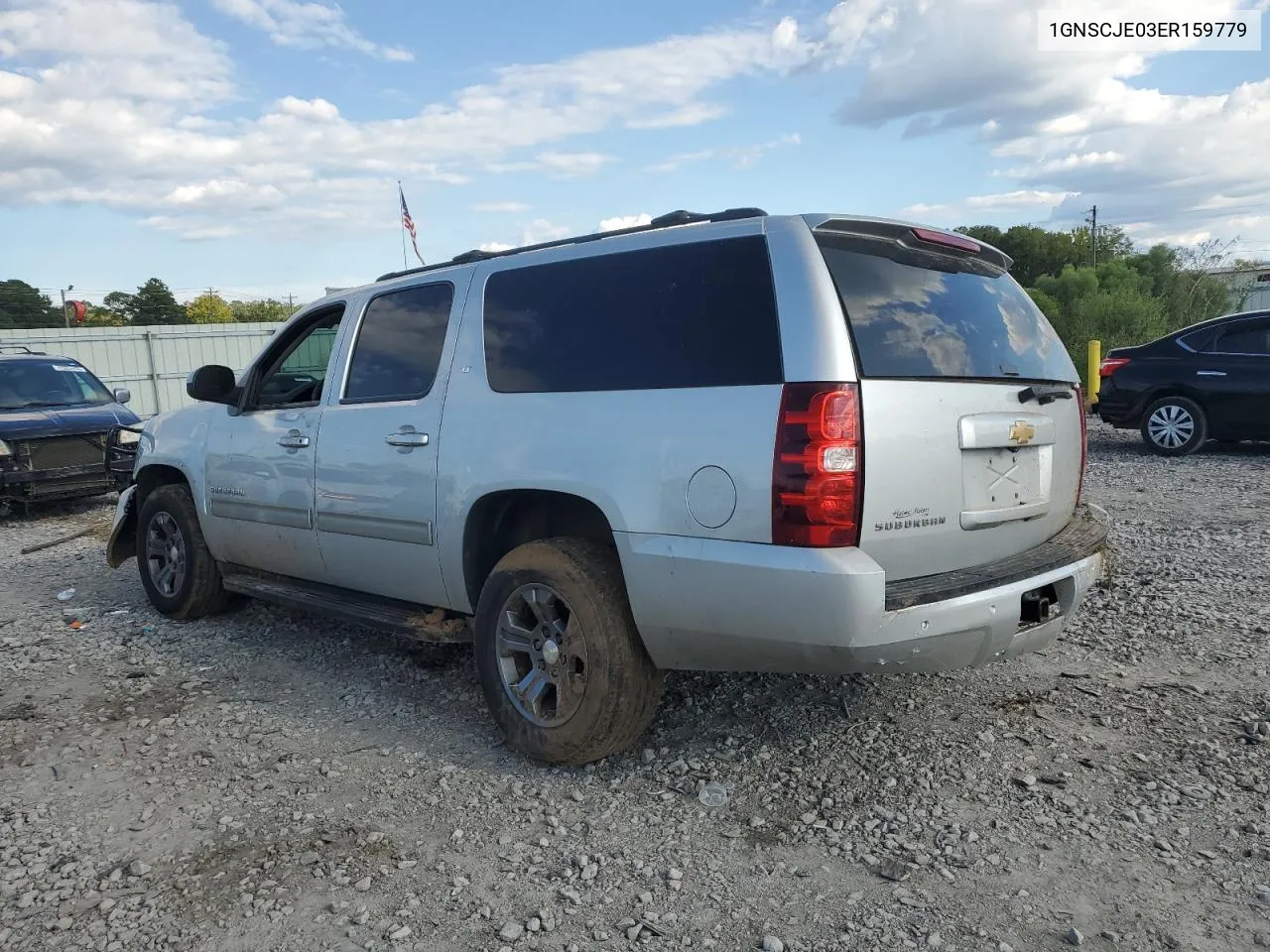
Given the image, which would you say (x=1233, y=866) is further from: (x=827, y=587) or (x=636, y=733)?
(x=636, y=733)

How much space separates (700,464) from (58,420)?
364 inches

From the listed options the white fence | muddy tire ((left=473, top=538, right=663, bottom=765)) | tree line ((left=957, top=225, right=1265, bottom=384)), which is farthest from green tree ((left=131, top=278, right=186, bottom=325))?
muddy tire ((left=473, top=538, right=663, bottom=765))

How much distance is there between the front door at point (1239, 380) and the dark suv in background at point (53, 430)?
36.7ft

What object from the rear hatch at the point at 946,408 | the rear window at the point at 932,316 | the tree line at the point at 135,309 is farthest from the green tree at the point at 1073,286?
the tree line at the point at 135,309

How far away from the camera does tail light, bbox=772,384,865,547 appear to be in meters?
2.96

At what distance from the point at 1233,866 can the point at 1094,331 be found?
2071 centimetres

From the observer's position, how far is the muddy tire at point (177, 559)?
18.6 ft

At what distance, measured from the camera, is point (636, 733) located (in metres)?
3.62

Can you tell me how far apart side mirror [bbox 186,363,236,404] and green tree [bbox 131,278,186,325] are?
5848cm

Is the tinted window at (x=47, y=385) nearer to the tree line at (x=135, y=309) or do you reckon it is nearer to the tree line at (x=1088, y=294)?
the tree line at (x=1088, y=294)

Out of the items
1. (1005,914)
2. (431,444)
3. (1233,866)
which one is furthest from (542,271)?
(1233,866)

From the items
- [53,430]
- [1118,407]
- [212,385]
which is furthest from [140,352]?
[1118,407]

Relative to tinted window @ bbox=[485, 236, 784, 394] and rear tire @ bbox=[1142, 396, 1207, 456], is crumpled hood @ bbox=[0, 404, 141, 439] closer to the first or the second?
tinted window @ bbox=[485, 236, 784, 394]

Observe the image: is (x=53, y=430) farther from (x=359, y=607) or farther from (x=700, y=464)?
(x=700, y=464)
